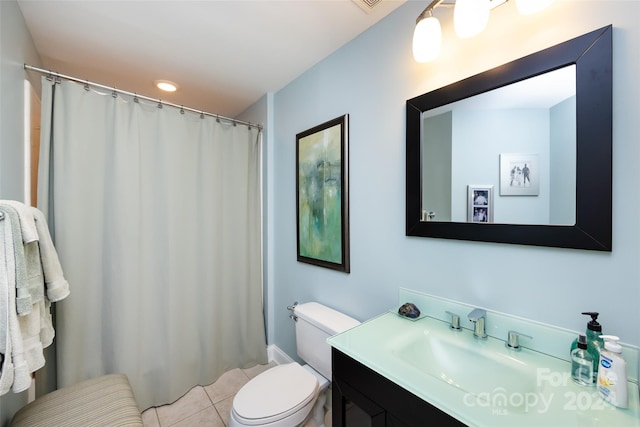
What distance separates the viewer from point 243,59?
170 centimetres

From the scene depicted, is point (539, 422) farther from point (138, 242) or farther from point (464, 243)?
point (138, 242)

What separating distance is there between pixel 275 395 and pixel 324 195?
3.70 feet

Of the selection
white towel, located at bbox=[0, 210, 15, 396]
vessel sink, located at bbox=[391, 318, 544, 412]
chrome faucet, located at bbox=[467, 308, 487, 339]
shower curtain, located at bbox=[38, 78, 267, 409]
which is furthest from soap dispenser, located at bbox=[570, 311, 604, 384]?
shower curtain, located at bbox=[38, 78, 267, 409]

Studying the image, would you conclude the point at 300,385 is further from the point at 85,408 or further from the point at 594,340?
the point at 594,340

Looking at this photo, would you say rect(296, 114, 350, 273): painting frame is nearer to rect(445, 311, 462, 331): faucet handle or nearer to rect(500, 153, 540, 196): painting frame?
rect(445, 311, 462, 331): faucet handle

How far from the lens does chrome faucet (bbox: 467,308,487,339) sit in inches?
38.3

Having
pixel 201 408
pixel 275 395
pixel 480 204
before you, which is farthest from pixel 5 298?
pixel 480 204

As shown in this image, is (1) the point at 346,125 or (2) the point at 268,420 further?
(1) the point at 346,125

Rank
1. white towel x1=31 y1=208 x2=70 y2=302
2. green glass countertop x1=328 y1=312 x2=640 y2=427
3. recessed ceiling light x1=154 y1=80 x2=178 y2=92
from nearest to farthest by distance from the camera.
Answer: green glass countertop x1=328 y1=312 x2=640 y2=427, white towel x1=31 y1=208 x2=70 y2=302, recessed ceiling light x1=154 y1=80 x2=178 y2=92

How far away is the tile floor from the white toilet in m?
0.39

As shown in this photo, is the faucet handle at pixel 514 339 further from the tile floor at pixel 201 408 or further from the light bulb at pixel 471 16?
the tile floor at pixel 201 408

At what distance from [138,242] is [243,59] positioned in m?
1.37

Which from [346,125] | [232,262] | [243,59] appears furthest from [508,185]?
[232,262]

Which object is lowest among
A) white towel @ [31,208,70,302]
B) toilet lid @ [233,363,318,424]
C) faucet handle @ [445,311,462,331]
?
toilet lid @ [233,363,318,424]
